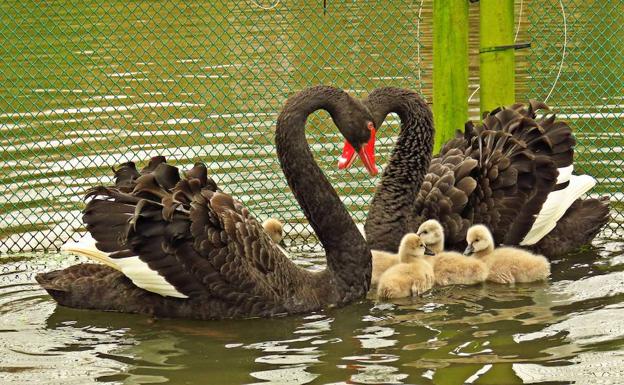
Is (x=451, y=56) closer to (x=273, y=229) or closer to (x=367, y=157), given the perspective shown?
(x=367, y=157)

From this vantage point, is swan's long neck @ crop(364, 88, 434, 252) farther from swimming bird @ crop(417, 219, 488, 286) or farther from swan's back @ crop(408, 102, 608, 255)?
swimming bird @ crop(417, 219, 488, 286)

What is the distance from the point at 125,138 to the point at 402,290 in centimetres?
338

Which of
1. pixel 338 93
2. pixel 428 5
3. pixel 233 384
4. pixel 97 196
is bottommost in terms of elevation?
pixel 233 384

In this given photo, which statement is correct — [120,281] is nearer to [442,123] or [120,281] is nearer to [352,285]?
[352,285]

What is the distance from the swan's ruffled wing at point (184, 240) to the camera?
5.82 metres

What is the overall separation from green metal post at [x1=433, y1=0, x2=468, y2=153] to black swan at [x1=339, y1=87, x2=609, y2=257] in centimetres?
26

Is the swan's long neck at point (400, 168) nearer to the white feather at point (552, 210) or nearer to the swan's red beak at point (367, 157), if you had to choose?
the swan's red beak at point (367, 157)

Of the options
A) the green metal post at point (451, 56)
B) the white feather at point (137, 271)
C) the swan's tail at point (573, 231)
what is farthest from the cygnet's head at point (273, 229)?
the swan's tail at point (573, 231)

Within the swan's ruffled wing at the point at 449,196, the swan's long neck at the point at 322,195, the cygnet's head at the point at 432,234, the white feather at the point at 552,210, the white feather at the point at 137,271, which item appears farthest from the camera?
the white feather at the point at 552,210

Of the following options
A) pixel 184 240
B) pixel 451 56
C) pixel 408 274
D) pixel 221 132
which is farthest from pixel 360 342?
pixel 221 132

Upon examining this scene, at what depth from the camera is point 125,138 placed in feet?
29.2

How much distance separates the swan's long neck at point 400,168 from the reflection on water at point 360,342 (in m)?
0.62

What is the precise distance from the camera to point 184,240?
19.2 ft

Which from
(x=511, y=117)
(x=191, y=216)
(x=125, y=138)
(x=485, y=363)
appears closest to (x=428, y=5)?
(x=125, y=138)
